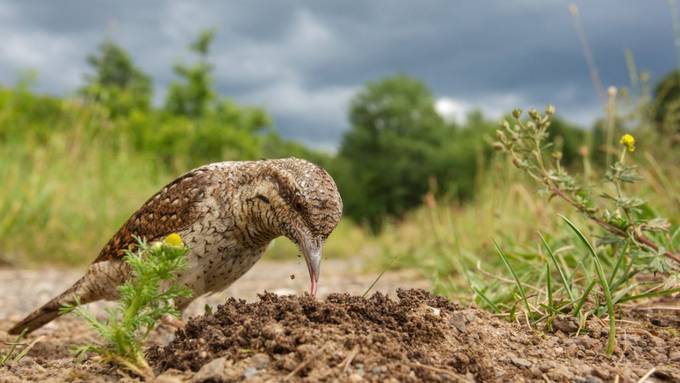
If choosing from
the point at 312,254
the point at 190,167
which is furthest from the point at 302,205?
the point at 190,167

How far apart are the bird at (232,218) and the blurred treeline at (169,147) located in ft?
9.60

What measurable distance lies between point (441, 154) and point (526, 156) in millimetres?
46652

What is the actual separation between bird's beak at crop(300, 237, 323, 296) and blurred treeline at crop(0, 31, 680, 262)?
9.79 ft

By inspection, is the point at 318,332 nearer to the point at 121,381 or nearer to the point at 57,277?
the point at 121,381

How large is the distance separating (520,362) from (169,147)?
98.3ft

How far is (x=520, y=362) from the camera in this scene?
8.07 ft

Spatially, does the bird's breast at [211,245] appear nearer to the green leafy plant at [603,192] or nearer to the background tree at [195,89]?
the green leafy plant at [603,192]

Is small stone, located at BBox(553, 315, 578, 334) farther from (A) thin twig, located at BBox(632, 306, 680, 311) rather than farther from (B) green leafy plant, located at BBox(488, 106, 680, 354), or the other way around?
(A) thin twig, located at BBox(632, 306, 680, 311)

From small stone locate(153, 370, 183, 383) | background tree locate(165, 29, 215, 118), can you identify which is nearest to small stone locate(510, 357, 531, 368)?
small stone locate(153, 370, 183, 383)

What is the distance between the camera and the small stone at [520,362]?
2.45 m

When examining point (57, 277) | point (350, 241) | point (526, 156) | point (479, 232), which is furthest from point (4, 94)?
point (526, 156)

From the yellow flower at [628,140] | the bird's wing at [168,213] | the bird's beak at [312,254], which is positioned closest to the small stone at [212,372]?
the bird's beak at [312,254]

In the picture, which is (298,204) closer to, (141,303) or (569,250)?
(141,303)

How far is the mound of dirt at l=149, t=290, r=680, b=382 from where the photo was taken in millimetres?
2148
